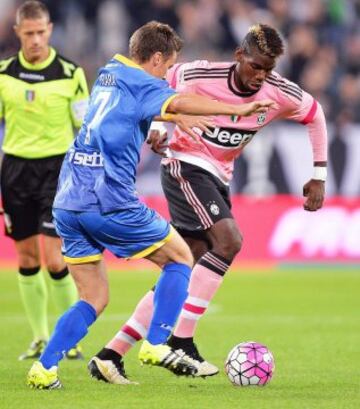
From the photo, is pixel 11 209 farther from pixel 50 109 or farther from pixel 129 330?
pixel 129 330

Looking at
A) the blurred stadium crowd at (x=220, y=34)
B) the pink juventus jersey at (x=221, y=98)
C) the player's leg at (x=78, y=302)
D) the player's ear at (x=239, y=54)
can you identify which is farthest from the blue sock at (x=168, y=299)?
the blurred stadium crowd at (x=220, y=34)

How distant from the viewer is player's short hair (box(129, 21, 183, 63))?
7.06m

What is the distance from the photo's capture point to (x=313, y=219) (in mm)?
17234

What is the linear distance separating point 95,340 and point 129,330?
2.74 m

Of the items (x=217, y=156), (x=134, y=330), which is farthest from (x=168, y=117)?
(x=217, y=156)

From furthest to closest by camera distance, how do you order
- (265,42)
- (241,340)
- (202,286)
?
(241,340) < (202,286) < (265,42)

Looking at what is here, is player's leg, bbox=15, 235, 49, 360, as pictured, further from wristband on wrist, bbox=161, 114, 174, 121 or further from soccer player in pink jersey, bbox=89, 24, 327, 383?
wristband on wrist, bbox=161, 114, 174, 121

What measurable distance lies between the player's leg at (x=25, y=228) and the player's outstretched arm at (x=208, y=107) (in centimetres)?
327

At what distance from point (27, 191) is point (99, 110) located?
2.87 metres

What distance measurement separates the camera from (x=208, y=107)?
21.6ft

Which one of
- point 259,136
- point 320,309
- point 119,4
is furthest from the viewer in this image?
point 119,4

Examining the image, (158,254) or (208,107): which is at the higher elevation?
(208,107)

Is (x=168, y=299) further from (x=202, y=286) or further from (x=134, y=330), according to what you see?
(x=202, y=286)

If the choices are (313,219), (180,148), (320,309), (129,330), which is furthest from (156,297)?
(313,219)
